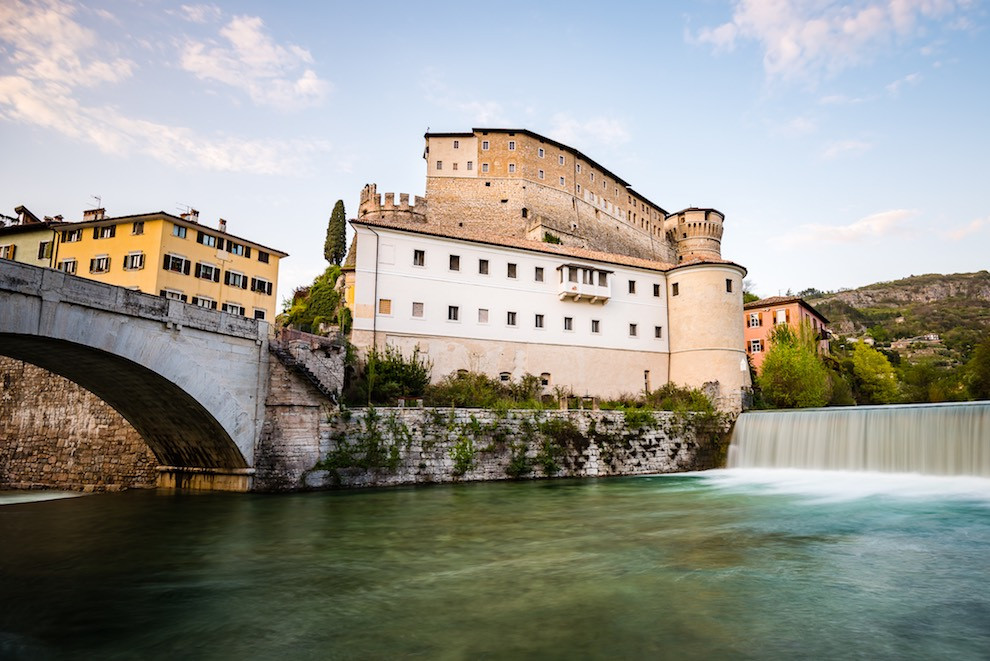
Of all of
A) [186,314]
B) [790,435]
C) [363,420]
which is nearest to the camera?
[186,314]

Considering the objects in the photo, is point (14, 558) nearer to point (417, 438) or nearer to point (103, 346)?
A: point (103, 346)

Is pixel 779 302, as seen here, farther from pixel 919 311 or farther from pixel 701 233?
pixel 919 311

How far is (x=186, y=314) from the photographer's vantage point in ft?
53.5

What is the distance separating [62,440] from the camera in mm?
22078

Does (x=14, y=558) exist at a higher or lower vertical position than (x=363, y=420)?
lower

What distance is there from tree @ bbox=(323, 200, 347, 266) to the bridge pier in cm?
3999

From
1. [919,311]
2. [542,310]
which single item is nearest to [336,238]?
[542,310]

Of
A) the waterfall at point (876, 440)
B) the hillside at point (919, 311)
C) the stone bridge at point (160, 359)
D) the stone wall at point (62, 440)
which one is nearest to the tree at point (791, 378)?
the waterfall at point (876, 440)

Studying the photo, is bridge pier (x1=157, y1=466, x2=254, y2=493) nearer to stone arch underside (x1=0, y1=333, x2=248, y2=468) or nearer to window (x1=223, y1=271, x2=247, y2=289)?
stone arch underside (x1=0, y1=333, x2=248, y2=468)

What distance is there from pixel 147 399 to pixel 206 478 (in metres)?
3.69

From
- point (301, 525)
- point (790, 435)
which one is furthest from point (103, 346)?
point (790, 435)

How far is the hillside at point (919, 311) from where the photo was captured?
93500 mm

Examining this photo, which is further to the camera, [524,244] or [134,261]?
[524,244]

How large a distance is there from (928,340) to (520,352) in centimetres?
9686
